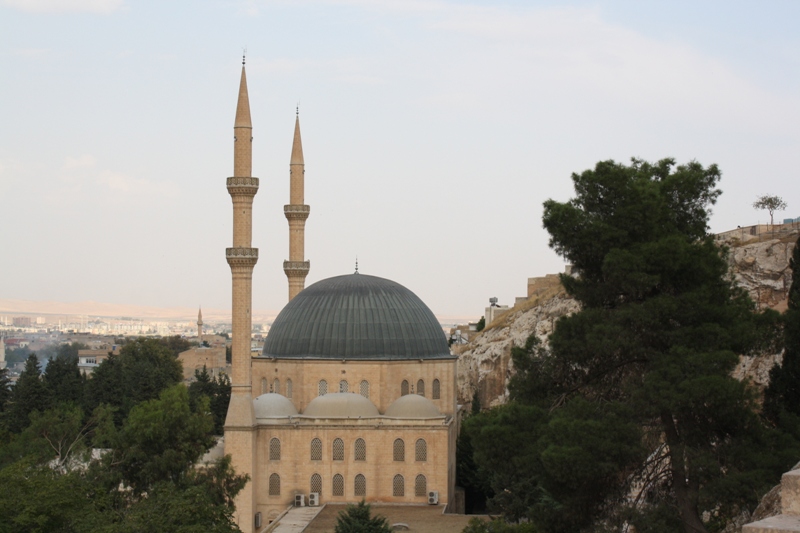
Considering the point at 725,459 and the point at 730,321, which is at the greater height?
the point at 730,321

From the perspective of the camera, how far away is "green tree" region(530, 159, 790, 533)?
18.6 meters

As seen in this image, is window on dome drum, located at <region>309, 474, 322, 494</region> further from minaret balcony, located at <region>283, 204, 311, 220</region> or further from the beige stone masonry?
the beige stone masonry

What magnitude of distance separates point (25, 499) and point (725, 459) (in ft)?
43.7

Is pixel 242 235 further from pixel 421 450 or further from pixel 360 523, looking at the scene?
pixel 360 523

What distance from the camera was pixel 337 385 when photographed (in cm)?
3809

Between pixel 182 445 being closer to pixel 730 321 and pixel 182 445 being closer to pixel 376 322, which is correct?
pixel 376 322

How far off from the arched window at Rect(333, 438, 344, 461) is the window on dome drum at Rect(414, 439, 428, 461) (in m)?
2.27

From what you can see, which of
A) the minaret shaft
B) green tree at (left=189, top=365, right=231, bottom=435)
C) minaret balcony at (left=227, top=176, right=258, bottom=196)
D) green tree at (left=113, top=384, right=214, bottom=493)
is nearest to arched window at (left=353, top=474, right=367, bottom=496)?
the minaret shaft

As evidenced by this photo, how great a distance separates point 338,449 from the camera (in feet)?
115

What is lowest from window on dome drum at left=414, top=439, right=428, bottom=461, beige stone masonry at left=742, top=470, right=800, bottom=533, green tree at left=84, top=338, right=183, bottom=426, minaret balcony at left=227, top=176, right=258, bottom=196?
window on dome drum at left=414, top=439, right=428, bottom=461

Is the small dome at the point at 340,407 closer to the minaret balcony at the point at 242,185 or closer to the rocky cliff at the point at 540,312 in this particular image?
the rocky cliff at the point at 540,312

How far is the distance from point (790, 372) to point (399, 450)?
16844 mm

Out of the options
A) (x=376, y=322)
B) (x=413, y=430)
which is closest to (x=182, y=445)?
(x=413, y=430)

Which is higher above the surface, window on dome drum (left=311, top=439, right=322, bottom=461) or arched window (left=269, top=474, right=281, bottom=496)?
window on dome drum (left=311, top=439, right=322, bottom=461)
